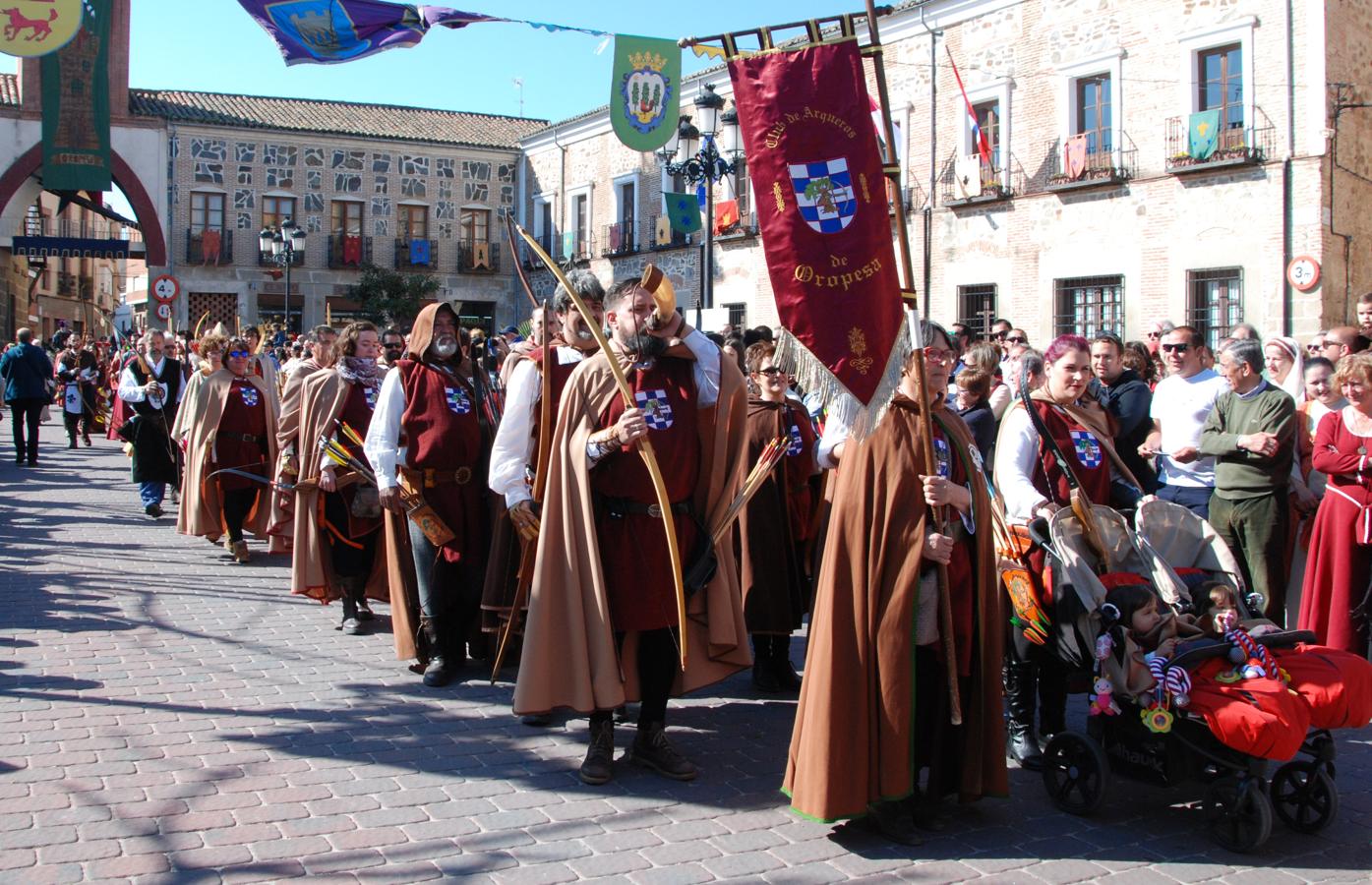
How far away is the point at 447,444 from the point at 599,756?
2218 millimetres

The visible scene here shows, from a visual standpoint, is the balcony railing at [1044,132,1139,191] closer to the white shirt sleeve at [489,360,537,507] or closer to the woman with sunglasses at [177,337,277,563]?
the woman with sunglasses at [177,337,277,563]

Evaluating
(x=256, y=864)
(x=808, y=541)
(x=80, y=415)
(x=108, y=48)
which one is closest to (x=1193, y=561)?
(x=808, y=541)

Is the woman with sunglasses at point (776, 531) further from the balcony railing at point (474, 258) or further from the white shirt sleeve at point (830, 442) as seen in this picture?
the balcony railing at point (474, 258)

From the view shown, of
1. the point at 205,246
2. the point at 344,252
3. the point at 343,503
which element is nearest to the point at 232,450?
the point at 343,503

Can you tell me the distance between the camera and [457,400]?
21.8 ft

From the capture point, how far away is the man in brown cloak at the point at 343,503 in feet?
25.6

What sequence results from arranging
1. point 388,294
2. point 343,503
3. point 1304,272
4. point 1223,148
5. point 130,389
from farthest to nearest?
point 388,294 → point 1223,148 → point 1304,272 → point 130,389 → point 343,503

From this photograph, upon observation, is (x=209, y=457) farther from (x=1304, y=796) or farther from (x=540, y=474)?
(x=1304, y=796)

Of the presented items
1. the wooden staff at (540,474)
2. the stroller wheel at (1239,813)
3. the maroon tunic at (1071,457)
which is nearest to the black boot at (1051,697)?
the maroon tunic at (1071,457)

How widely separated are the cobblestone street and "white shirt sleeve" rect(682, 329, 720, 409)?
1500 mm

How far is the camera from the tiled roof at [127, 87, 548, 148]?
37344 millimetres

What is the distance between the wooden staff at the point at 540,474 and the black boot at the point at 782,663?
1452 millimetres

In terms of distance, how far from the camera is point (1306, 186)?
19.2 meters

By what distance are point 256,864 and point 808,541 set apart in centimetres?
361
